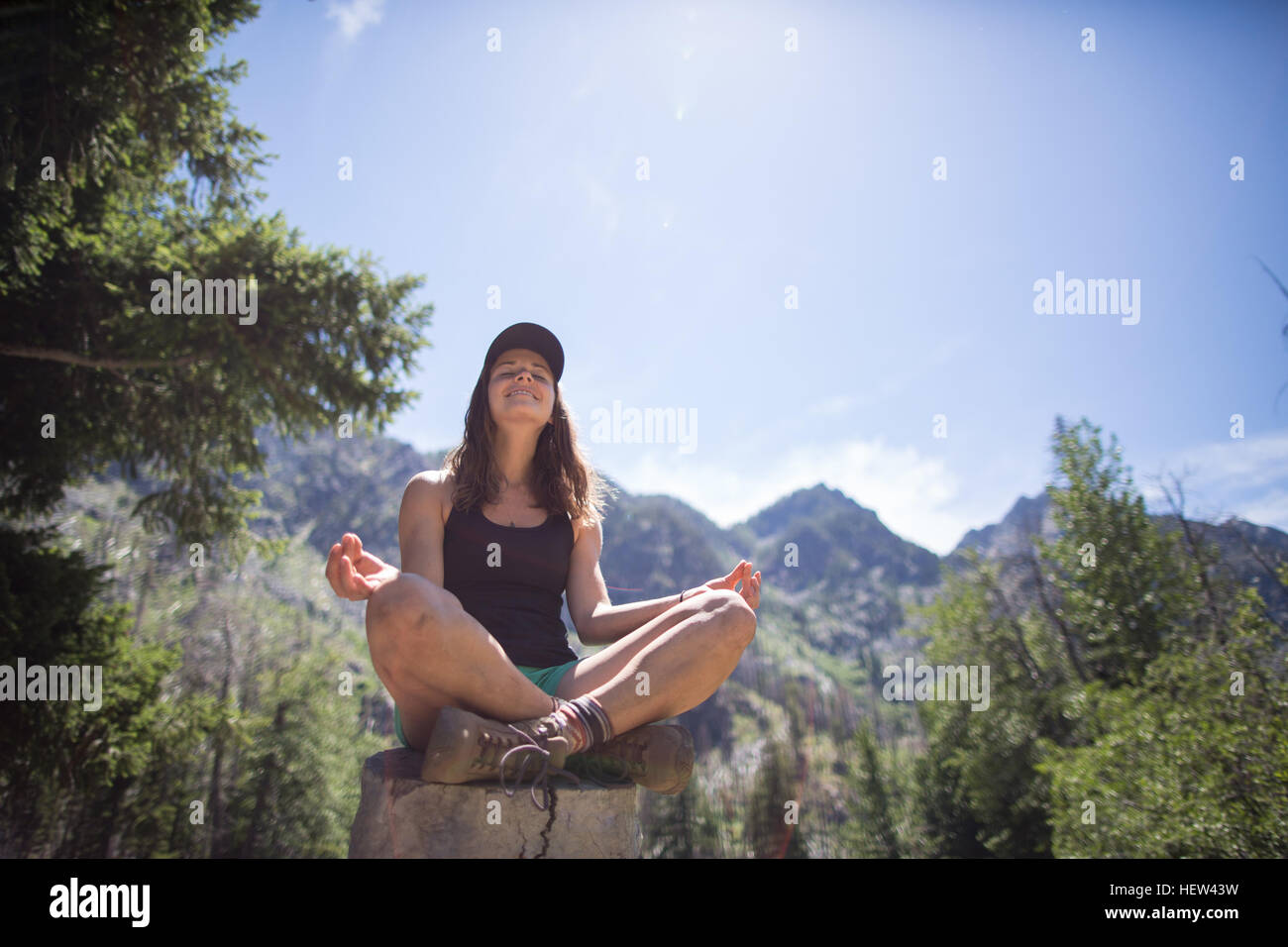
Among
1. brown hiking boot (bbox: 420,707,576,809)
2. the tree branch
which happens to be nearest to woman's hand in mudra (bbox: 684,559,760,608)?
brown hiking boot (bbox: 420,707,576,809)

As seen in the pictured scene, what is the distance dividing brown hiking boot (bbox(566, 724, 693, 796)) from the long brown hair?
1241 millimetres

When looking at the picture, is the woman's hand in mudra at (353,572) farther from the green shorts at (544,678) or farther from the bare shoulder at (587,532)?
the bare shoulder at (587,532)

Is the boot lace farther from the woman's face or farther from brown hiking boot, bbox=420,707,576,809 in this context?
the woman's face

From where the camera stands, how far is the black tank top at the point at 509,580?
3.04 m

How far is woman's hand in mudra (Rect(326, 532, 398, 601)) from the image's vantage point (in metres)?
2.38

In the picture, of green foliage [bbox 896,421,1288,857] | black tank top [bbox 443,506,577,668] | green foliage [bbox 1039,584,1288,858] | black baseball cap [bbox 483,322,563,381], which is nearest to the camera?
black tank top [bbox 443,506,577,668]

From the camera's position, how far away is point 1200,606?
67.4 ft

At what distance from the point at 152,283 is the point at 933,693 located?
29676 mm

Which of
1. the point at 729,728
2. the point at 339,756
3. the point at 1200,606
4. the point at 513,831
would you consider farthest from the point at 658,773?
the point at 729,728

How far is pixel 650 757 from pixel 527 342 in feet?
6.64

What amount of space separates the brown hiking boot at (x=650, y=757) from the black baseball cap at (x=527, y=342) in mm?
1838

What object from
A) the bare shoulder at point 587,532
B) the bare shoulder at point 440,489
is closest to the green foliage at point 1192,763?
the bare shoulder at point 587,532

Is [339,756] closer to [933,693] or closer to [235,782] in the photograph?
[235,782]

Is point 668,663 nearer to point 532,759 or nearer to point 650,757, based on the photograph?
point 650,757
